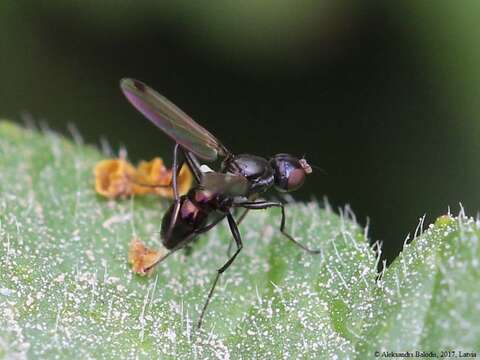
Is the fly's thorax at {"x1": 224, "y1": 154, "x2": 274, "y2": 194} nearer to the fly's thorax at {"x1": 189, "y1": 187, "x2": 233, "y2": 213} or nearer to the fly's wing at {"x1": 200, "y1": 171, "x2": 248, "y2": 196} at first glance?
the fly's thorax at {"x1": 189, "y1": 187, "x2": 233, "y2": 213}

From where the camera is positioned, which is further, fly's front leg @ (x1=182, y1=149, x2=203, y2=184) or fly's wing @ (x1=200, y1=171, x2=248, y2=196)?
fly's front leg @ (x1=182, y1=149, x2=203, y2=184)

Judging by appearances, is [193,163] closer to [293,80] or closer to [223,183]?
[223,183]

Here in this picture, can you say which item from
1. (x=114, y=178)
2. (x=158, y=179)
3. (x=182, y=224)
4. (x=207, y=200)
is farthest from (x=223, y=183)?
(x=114, y=178)

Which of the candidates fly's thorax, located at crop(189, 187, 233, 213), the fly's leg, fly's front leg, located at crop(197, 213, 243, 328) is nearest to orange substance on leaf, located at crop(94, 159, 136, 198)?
fly's thorax, located at crop(189, 187, 233, 213)

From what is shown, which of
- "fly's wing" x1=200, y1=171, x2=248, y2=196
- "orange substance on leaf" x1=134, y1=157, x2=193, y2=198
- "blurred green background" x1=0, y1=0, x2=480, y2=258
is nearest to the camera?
"fly's wing" x1=200, y1=171, x2=248, y2=196

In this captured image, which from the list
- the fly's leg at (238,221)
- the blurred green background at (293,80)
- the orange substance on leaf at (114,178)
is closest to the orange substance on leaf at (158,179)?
the orange substance on leaf at (114,178)

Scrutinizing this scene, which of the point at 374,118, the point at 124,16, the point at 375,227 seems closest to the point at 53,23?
the point at 124,16
